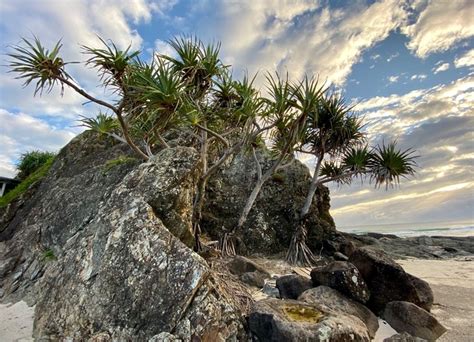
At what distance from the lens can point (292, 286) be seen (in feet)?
18.8

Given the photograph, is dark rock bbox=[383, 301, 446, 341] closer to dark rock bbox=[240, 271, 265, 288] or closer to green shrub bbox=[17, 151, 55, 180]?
dark rock bbox=[240, 271, 265, 288]

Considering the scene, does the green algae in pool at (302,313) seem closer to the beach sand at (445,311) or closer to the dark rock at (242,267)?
the beach sand at (445,311)

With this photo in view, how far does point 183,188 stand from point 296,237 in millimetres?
5109

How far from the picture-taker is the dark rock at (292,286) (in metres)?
5.59

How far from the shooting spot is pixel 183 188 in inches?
222

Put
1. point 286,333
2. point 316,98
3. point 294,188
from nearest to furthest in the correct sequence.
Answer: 1. point 286,333
2. point 316,98
3. point 294,188

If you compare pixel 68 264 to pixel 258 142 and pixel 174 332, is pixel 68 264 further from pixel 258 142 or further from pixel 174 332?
pixel 258 142

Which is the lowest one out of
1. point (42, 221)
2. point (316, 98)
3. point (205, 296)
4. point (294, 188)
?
point (205, 296)

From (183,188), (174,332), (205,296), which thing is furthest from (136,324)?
(183,188)

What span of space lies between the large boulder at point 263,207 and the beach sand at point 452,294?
3201mm

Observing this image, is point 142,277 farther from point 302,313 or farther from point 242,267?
point 242,267

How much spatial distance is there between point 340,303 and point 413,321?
101cm

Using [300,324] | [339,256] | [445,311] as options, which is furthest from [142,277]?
[339,256]

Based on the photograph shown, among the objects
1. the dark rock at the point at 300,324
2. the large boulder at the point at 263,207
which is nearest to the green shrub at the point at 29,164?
the large boulder at the point at 263,207
